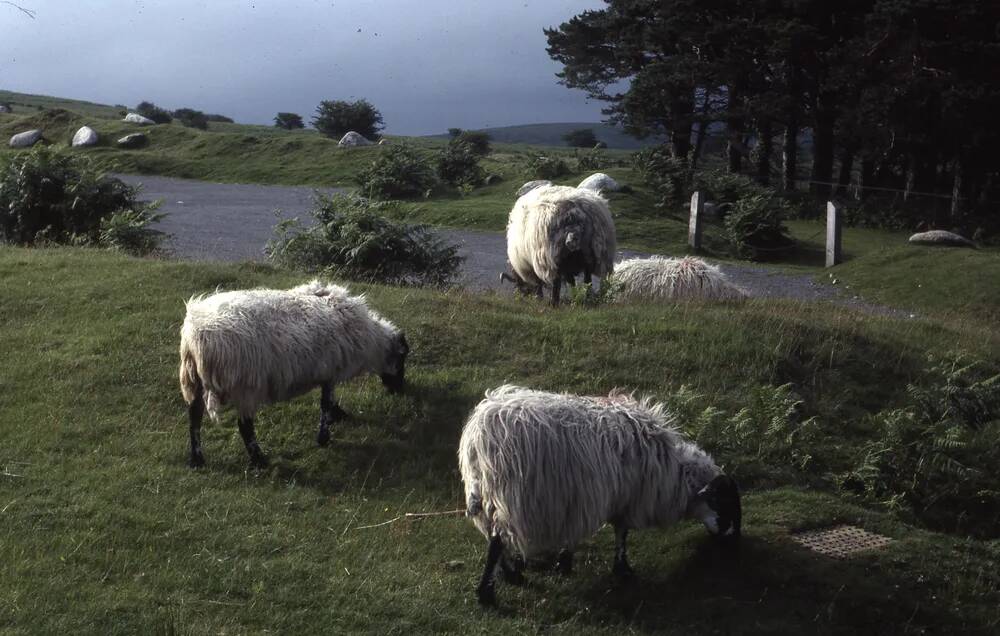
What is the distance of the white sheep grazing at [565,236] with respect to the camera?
13664 mm

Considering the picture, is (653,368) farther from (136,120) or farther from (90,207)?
(136,120)

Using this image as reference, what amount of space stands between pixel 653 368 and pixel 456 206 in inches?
742

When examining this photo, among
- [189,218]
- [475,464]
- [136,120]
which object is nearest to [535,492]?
[475,464]

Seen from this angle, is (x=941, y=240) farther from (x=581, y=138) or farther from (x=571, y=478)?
(x=581, y=138)

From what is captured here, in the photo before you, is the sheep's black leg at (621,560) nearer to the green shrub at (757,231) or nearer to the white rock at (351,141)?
the green shrub at (757,231)

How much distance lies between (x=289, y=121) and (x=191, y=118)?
A: 10.0 meters

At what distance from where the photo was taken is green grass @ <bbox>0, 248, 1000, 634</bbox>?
6.46 meters

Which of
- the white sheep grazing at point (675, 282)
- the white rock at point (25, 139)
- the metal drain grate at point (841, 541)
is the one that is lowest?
the metal drain grate at point (841, 541)

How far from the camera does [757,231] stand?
24.8 m

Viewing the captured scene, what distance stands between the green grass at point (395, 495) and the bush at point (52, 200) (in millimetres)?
5392

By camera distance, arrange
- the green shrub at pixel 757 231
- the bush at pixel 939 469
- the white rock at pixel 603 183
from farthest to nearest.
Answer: the white rock at pixel 603 183
the green shrub at pixel 757 231
the bush at pixel 939 469

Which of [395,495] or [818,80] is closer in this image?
[395,495]

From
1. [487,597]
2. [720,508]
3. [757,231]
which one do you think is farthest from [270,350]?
[757,231]

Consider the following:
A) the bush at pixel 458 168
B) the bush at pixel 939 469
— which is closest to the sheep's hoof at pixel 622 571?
the bush at pixel 939 469
